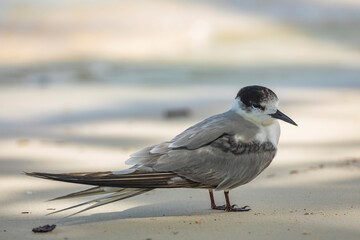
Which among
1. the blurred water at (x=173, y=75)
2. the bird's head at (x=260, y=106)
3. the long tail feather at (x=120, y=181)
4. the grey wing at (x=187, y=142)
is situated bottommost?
the long tail feather at (x=120, y=181)

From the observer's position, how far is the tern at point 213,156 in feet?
12.0

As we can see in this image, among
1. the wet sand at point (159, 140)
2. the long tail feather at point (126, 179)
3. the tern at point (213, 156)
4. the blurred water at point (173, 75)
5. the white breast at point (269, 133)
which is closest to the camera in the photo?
the long tail feather at point (126, 179)

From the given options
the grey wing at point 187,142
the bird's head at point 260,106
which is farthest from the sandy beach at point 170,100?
the bird's head at point 260,106

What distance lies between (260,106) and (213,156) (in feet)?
1.39

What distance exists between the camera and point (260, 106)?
3975 mm

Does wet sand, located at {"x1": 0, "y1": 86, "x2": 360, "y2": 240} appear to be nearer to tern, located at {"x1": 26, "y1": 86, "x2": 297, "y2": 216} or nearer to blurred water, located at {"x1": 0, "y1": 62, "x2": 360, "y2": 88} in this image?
tern, located at {"x1": 26, "y1": 86, "x2": 297, "y2": 216}

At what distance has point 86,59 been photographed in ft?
40.9

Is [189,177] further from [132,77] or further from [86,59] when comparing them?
[86,59]

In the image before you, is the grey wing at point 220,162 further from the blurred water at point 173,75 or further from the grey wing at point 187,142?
the blurred water at point 173,75

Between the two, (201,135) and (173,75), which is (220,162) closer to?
(201,135)

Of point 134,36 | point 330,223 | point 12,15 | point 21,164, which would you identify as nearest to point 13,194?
point 21,164

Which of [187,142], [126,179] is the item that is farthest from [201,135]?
[126,179]

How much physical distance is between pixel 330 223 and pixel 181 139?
89 cm

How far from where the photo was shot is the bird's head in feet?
13.0
